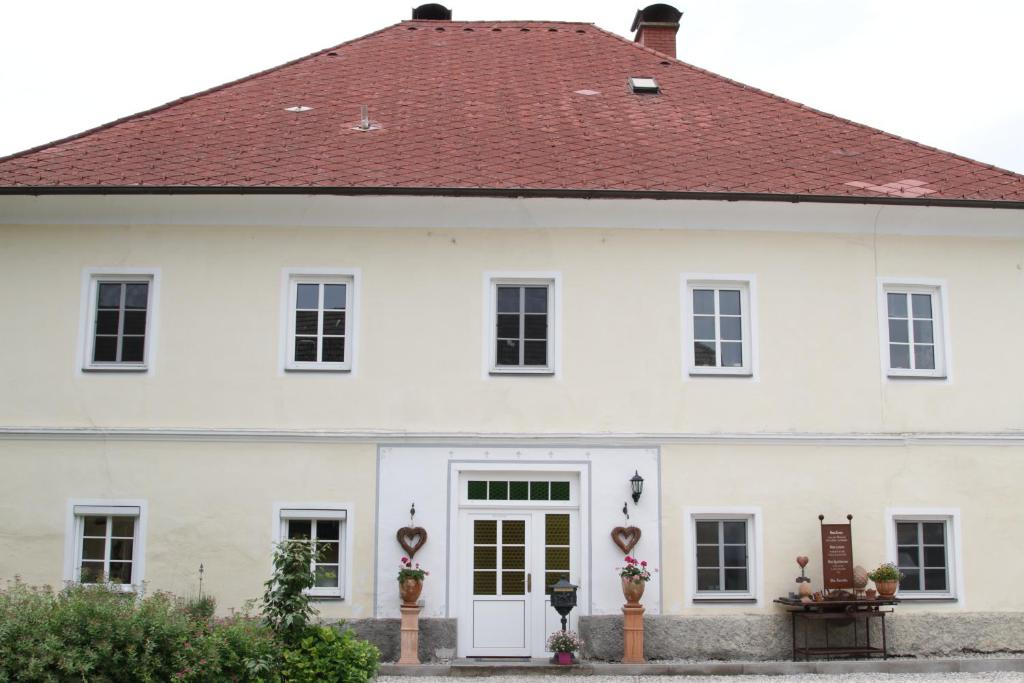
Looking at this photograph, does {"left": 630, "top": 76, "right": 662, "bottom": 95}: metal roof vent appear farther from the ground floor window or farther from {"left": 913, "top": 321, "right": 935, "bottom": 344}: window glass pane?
the ground floor window

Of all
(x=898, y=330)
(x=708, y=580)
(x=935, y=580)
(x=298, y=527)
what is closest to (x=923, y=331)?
(x=898, y=330)

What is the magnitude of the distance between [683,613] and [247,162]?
26.5ft

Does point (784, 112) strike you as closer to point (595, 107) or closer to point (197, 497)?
point (595, 107)

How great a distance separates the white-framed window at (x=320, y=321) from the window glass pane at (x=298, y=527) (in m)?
1.93

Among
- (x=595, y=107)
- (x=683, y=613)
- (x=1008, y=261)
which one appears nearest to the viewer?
(x=683, y=613)

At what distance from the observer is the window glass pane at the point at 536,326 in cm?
1438

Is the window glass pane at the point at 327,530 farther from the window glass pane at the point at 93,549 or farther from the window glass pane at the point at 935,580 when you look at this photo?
the window glass pane at the point at 935,580

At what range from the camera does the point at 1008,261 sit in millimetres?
14805

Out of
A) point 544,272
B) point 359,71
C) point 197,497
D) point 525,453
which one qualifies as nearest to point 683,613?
point 525,453

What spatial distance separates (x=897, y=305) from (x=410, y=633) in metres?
7.62

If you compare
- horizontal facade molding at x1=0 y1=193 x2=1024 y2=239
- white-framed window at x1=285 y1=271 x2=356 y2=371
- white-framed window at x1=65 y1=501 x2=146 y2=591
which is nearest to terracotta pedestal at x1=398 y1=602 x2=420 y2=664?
white-framed window at x1=285 y1=271 x2=356 y2=371

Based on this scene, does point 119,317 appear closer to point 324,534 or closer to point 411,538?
point 324,534

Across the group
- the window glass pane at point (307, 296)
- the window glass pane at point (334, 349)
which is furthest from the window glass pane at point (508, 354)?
the window glass pane at point (307, 296)

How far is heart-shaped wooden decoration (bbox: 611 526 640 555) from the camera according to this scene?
13773 mm
